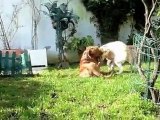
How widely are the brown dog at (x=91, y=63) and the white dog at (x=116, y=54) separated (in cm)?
14

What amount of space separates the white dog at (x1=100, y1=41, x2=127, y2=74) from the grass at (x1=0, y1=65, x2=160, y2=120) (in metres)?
0.50

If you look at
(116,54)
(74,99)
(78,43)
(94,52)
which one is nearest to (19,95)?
(74,99)

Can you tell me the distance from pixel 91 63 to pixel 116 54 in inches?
21.7

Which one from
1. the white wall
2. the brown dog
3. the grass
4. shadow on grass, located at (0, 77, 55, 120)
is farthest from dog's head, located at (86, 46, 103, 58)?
the white wall

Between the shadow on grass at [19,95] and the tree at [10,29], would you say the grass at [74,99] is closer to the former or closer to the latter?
the shadow on grass at [19,95]

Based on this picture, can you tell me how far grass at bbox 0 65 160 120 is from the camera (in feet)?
21.6

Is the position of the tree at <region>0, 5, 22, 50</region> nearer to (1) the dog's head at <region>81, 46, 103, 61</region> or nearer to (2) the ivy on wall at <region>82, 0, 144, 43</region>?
(2) the ivy on wall at <region>82, 0, 144, 43</region>

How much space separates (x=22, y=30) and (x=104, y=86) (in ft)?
14.3

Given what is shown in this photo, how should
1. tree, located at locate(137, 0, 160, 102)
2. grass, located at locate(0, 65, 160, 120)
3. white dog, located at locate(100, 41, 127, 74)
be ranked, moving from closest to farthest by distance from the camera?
grass, located at locate(0, 65, 160, 120), tree, located at locate(137, 0, 160, 102), white dog, located at locate(100, 41, 127, 74)

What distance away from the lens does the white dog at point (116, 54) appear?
938 centimetres

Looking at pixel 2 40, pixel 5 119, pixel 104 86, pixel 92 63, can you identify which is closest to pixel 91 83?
pixel 104 86

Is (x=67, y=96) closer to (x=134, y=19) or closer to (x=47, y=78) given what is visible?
(x=47, y=78)

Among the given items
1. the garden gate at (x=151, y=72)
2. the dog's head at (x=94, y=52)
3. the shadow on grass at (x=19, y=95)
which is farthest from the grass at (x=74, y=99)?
the dog's head at (x=94, y=52)

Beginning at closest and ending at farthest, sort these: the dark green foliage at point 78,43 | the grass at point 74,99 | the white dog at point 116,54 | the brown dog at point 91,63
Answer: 1. the grass at point 74,99
2. the brown dog at point 91,63
3. the white dog at point 116,54
4. the dark green foliage at point 78,43
